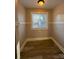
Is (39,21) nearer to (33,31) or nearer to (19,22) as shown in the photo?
(33,31)

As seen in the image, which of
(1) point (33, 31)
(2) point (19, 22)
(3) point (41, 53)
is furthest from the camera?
(1) point (33, 31)

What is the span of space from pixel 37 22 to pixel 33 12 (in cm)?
66

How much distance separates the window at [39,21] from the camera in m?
6.86

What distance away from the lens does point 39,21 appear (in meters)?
6.86

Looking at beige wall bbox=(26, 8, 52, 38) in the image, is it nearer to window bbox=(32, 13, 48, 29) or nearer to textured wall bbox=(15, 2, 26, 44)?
window bbox=(32, 13, 48, 29)

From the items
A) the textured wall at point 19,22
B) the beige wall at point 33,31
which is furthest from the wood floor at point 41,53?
the beige wall at point 33,31

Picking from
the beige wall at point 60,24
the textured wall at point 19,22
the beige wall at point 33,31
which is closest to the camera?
the textured wall at point 19,22

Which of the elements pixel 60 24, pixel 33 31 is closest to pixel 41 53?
pixel 60 24

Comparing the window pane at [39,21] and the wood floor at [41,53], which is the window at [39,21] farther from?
the wood floor at [41,53]
